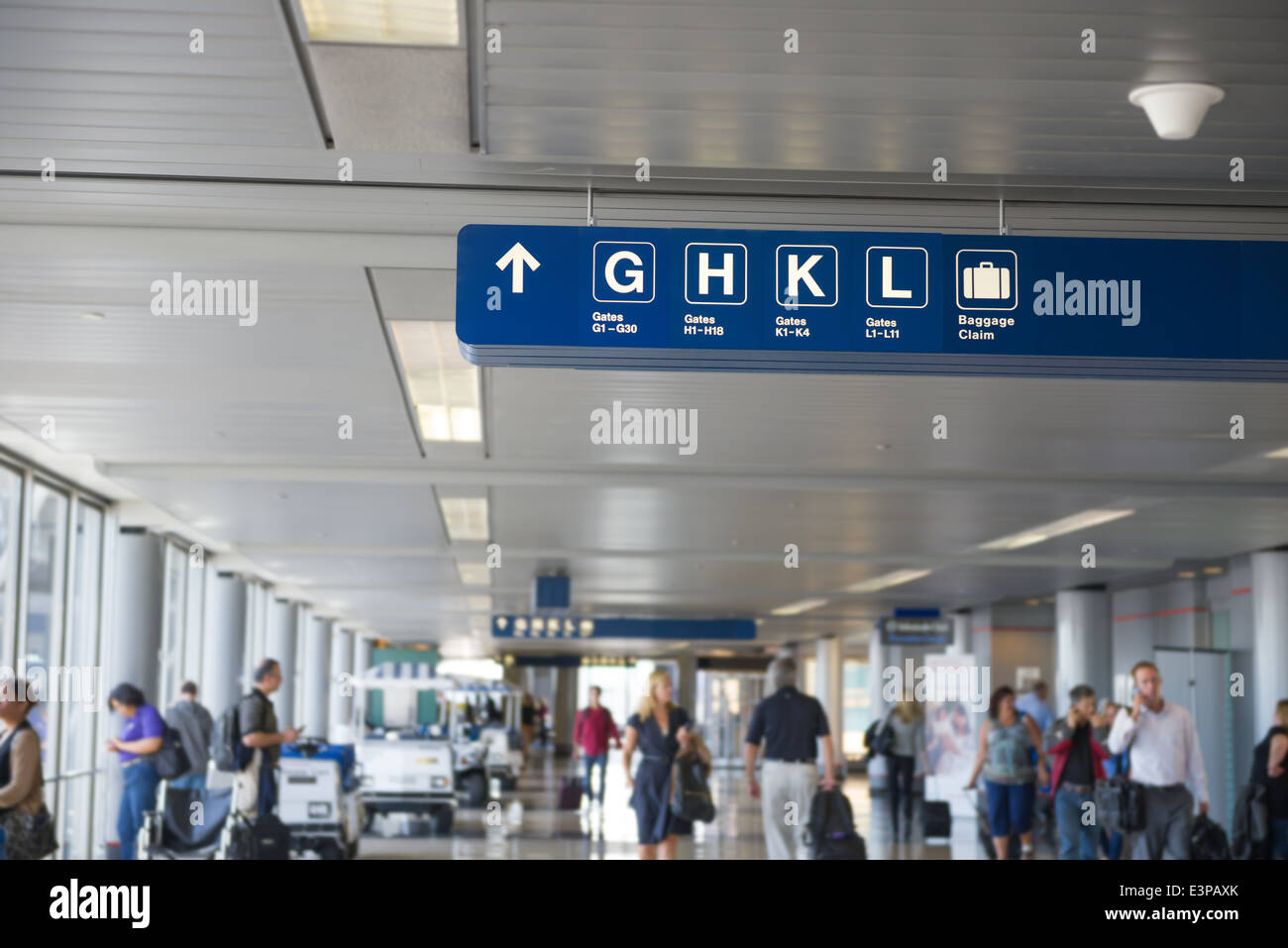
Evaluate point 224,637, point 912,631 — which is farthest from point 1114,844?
point 224,637

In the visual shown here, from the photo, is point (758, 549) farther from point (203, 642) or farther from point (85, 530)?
point (203, 642)

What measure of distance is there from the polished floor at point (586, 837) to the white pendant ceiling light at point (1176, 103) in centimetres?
893

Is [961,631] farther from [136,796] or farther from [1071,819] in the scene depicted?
[136,796]

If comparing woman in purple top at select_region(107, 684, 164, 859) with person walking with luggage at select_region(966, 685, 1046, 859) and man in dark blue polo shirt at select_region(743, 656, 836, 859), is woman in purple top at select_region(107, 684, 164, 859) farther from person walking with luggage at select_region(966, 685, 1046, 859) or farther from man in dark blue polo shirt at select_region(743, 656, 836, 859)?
person walking with luggage at select_region(966, 685, 1046, 859)

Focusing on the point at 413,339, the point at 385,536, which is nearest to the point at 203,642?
the point at 385,536

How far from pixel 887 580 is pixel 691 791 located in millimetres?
11149

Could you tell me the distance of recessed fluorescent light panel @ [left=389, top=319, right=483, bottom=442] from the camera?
7445 millimetres

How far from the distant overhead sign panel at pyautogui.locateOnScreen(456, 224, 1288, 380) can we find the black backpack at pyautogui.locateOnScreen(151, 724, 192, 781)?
28.3 feet

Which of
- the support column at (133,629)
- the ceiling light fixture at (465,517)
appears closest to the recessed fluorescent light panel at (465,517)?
the ceiling light fixture at (465,517)

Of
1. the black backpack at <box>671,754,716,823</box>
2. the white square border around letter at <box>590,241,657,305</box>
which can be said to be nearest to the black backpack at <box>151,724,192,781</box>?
the black backpack at <box>671,754,716,823</box>

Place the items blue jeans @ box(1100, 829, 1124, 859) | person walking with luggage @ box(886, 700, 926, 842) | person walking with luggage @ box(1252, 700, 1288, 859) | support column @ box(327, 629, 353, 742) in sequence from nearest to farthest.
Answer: person walking with luggage @ box(1252, 700, 1288, 859)
blue jeans @ box(1100, 829, 1124, 859)
person walking with luggage @ box(886, 700, 926, 842)
support column @ box(327, 629, 353, 742)

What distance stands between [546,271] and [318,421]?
17.9ft

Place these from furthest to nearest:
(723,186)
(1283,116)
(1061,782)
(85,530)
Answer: (85,530)
(1061,782)
(723,186)
(1283,116)
